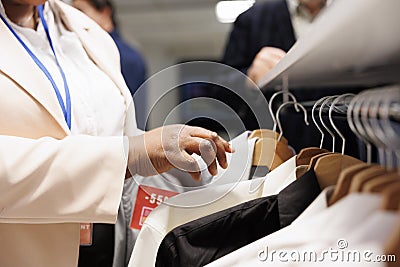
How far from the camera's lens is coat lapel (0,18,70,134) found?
38.9 inches

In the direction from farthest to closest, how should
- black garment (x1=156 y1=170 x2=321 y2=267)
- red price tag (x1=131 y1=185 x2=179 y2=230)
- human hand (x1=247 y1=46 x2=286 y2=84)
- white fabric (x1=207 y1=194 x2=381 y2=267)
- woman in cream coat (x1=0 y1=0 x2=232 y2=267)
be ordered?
1. human hand (x1=247 y1=46 x2=286 y2=84)
2. red price tag (x1=131 y1=185 x2=179 y2=230)
3. woman in cream coat (x1=0 y1=0 x2=232 y2=267)
4. black garment (x1=156 y1=170 x2=321 y2=267)
5. white fabric (x1=207 y1=194 x2=381 y2=267)

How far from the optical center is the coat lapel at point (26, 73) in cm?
99

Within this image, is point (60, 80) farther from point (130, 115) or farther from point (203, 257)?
point (203, 257)

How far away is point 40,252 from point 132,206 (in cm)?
23

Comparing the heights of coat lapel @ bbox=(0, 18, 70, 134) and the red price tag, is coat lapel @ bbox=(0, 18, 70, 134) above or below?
above

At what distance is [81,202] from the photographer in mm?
928

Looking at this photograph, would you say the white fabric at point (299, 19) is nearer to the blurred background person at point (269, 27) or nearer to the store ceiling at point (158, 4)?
the blurred background person at point (269, 27)

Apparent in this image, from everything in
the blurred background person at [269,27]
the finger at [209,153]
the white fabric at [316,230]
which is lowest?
the blurred background person at [269,27]

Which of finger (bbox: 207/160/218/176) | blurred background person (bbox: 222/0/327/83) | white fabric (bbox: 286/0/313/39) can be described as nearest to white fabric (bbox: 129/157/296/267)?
finger (bbox: 207/160/218/176)

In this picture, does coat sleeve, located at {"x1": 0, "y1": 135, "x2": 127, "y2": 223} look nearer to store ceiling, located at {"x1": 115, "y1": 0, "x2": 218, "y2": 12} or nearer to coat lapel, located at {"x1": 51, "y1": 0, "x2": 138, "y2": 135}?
coat lapel, located at {"x1": 51, "y1": 0, "x2": 138, "y2": 135}

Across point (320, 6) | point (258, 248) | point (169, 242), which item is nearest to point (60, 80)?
point (169, 242)

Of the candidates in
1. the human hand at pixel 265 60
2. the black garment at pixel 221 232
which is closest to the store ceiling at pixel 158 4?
the human hand at pixel 265 60

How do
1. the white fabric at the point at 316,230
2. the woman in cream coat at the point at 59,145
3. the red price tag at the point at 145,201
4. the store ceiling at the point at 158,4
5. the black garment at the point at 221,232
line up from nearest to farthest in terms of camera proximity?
the white fabric at the point at 316,230, the black garment at the point at 221,232, the woman in cream coat at the point at 59,145, the red price tag at the point at 145,201, the store ceiling at the point at 158,4

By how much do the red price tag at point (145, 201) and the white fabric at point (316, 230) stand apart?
0.38 metres
